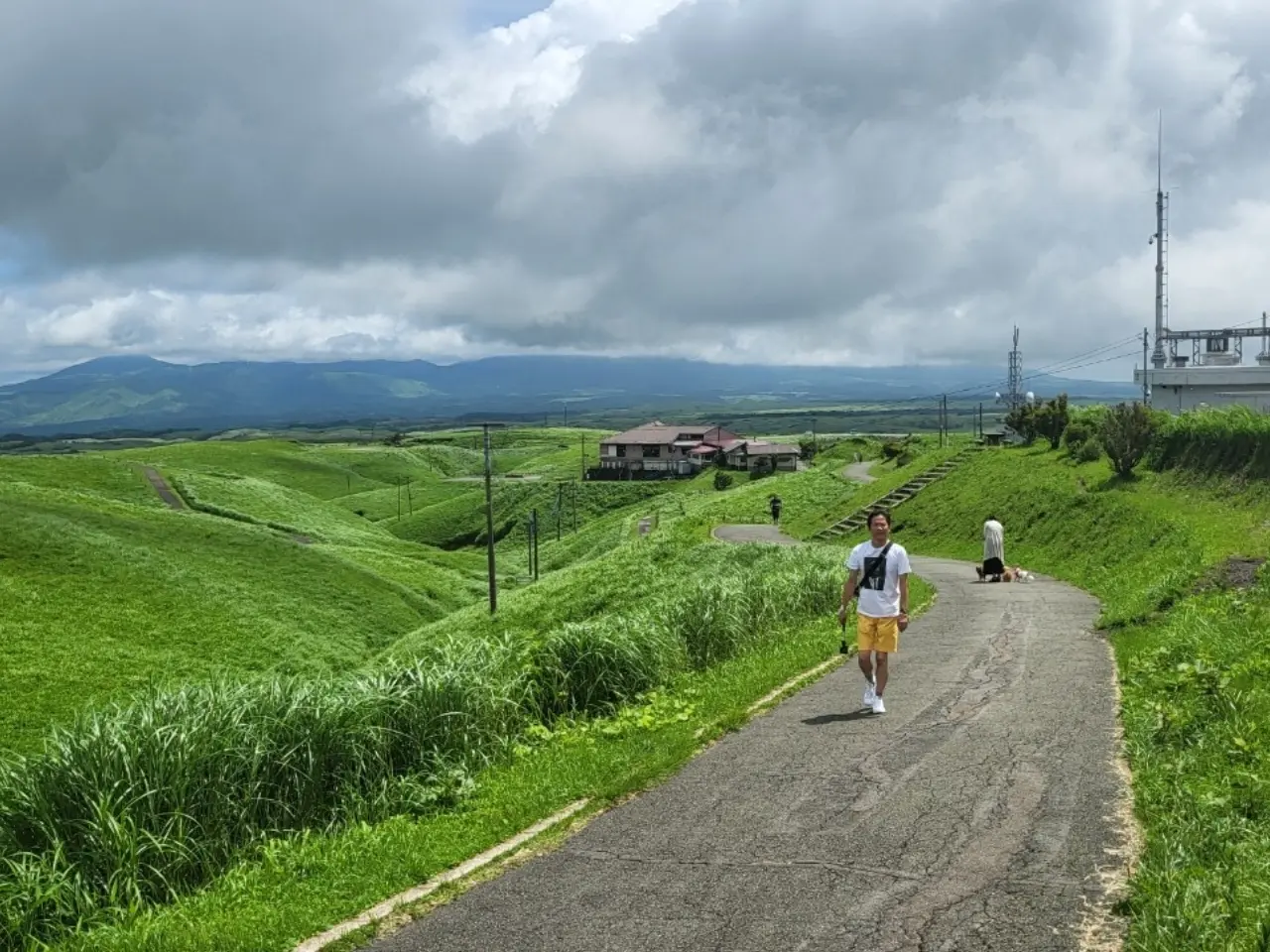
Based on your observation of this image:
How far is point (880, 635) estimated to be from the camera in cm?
1155

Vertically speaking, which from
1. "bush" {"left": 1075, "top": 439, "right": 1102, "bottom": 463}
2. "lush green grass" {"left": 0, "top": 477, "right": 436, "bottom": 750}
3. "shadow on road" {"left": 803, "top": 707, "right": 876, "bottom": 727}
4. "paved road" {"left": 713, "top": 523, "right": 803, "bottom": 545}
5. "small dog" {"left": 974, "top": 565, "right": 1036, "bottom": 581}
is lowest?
"lush green grass" {"left": 0, "top": 477, "right": 436, "bottom": 750}

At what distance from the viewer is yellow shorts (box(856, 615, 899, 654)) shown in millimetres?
11531

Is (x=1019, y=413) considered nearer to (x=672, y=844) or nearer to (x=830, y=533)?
(x=830, y=533)

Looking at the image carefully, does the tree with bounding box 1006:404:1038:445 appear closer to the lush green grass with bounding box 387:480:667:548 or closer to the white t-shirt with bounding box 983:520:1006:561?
the white t-shirt with bounding box 983:520:1006:561

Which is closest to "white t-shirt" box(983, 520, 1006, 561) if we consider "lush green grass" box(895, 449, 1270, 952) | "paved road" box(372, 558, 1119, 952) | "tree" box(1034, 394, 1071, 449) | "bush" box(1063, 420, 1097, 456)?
"lush green grass" box(895, 449, 1270, 952)

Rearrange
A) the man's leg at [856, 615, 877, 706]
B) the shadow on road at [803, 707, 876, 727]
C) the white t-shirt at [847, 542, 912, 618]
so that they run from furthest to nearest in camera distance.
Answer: the man's leg at [856, 615, 877, 706] < the white t-shirt at [847, 542, 912, 618] < the shadow on road at [803, 707, 876, 727]

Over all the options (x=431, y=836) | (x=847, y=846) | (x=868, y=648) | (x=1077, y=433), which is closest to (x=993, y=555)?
(x=868, y=648)

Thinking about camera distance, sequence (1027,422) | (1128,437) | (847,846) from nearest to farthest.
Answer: (847,846) → (1128,437) → (1027,422)

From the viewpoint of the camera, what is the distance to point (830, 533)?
4309 centimetres

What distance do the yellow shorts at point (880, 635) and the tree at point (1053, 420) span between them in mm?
34261

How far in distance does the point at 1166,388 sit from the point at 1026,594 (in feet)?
124

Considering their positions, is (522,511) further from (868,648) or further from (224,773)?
(224,773)

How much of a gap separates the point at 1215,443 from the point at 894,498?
60.5ft

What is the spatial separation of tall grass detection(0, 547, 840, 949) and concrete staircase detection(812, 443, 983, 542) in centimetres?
3110
